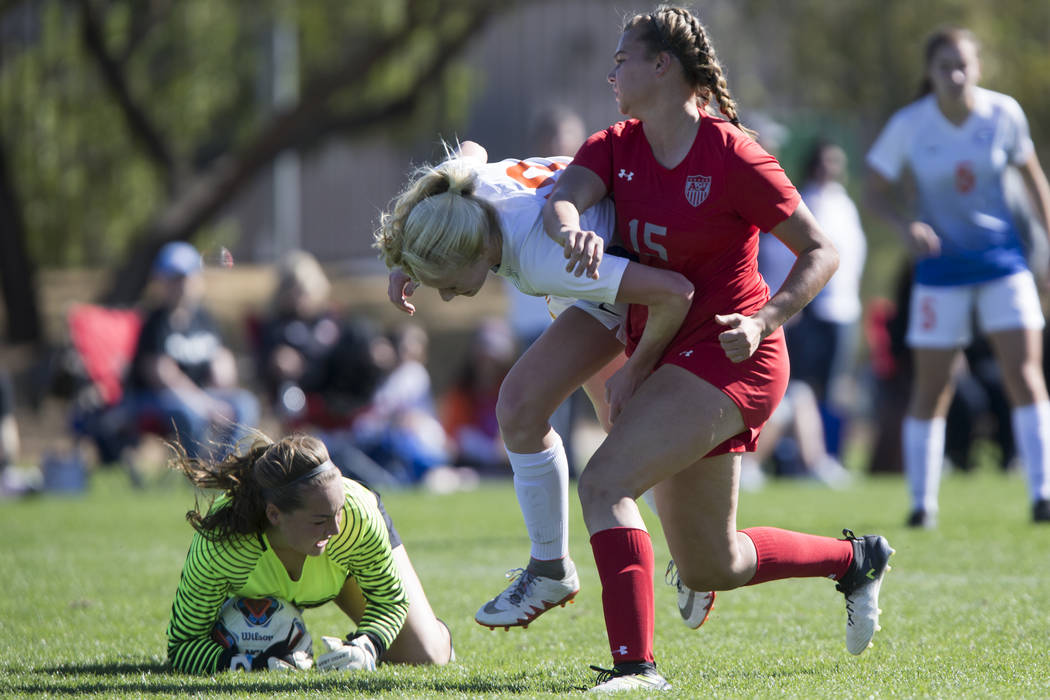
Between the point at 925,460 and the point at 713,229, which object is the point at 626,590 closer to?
the point at 713,229

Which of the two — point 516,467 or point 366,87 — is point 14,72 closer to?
point 366,87

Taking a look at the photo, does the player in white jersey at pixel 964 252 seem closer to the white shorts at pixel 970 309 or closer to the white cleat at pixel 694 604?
the white shorts at pixel 970 309

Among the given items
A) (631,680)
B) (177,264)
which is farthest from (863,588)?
(177,264)

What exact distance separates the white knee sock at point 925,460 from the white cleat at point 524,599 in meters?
3.53

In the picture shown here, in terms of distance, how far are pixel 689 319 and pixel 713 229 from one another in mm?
268

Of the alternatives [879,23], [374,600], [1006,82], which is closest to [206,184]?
[879,23]

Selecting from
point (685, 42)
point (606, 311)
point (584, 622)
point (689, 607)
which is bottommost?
point (584, 622)

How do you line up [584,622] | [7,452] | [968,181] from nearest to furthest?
[584,622], [968,181], [7,452]

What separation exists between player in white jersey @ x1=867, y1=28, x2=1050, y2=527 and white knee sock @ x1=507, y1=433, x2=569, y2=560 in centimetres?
338

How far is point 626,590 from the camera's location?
3582 millimetres

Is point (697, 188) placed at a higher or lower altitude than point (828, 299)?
higher

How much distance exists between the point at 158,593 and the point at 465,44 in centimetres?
1514

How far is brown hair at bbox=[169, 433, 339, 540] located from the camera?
13.1 feet

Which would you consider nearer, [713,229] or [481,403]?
[713,229]
